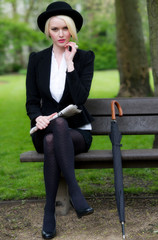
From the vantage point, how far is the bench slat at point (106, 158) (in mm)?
3588

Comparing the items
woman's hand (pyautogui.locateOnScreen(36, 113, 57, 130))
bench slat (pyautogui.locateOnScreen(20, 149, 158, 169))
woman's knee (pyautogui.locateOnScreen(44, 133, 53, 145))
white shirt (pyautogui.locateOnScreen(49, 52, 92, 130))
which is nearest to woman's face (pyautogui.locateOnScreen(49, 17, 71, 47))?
white shirt (pyautogui.locateOnScreen(49, 52, 92, 130))

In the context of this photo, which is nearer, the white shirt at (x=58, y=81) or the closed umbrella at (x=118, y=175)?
the closed umbrella at (x=118, y=175)

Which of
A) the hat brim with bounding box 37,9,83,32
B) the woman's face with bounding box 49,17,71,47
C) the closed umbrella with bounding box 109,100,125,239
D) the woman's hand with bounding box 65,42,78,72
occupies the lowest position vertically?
the closed umbrella with bounding box 109,100,125,239

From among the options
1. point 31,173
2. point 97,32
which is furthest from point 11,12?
point 31,173

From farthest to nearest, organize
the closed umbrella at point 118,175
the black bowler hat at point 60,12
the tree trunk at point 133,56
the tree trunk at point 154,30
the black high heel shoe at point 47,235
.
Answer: the tree trunk at point 133,56 < the tree trunk at point 154,30 < the black bowler hat at point 60,12 < the black high heel shoe at point 47,235 < the closed umbrella at point 118,175

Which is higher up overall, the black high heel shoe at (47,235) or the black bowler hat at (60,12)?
the black bowler hat at (60,12)

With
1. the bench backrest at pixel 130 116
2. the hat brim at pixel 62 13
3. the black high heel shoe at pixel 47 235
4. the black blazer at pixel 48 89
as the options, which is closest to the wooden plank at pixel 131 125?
the bench backrest at pixel 130 116

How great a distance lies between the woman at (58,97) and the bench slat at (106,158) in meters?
0.10

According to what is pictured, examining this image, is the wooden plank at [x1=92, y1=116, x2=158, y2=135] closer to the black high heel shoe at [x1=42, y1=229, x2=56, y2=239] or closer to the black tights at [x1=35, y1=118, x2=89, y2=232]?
the black tights at [x1=35, y1=118, x2=89, y2=232]

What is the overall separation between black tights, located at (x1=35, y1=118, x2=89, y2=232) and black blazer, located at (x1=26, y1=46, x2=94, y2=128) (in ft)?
0.97

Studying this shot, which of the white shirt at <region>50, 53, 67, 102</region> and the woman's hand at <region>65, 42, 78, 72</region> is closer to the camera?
the woman's hand at <region>65, 42, 78, 72</region>

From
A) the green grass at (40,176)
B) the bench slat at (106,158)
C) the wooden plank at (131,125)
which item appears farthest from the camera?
the green grass at (40,176)

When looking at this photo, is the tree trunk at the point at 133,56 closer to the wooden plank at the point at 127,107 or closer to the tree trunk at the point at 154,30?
the tree trunk at the point at 154,30

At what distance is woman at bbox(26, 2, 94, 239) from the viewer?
3424 mm
